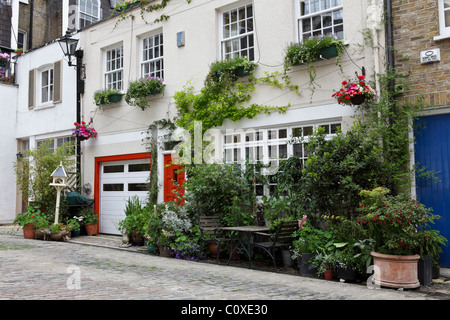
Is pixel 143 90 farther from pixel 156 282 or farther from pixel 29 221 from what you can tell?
pixel 156 282

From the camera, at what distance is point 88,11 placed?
764 inches

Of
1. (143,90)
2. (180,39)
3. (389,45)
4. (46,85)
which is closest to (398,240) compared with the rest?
(389,45)

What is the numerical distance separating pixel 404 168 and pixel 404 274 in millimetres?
2064

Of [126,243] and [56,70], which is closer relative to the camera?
[126,243]

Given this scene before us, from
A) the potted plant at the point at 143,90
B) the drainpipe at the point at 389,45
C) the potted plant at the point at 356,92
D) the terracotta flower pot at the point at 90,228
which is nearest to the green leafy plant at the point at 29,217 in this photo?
the terracotta flower pot at the point at 90,228

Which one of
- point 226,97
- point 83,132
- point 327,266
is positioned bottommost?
point 327,266

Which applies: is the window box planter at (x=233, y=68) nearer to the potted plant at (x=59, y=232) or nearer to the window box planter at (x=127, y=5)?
the window box planter at (x=127, y=5)

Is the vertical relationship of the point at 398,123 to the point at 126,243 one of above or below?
above

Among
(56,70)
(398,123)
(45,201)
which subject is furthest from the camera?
(56,70)

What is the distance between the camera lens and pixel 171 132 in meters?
10.9

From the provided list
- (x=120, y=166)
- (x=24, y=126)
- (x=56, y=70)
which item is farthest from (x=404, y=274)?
(x=24, y=126)

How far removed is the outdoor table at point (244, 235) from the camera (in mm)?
7648

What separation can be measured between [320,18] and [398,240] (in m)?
4.67

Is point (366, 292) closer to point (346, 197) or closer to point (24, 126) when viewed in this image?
point (346, 197)
